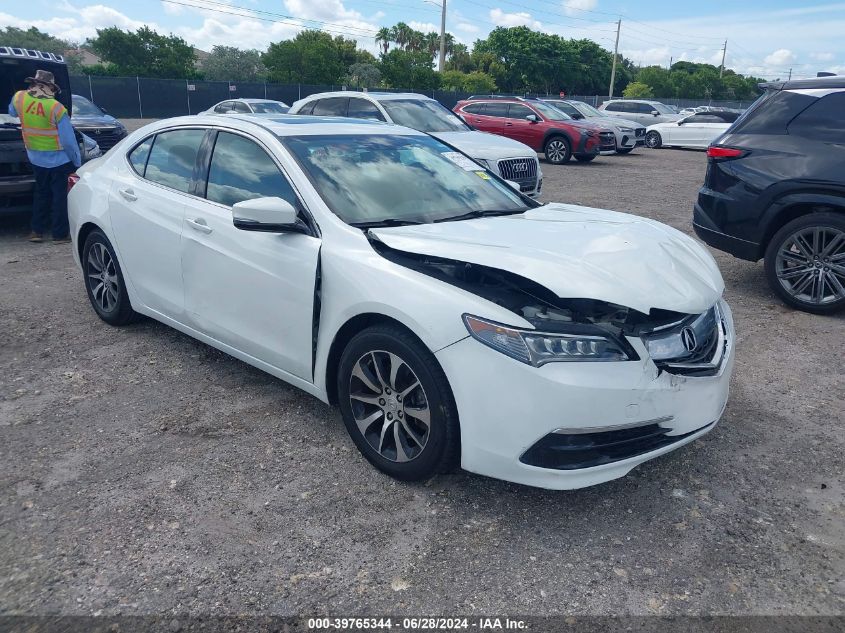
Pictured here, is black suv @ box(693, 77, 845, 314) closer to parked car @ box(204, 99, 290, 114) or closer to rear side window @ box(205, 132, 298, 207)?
rear side window @ box(205, 132, 298, 207)

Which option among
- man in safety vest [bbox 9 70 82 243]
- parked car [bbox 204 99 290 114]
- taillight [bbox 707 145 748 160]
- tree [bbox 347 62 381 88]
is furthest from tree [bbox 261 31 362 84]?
taillight [bbox 707 145 748 160]

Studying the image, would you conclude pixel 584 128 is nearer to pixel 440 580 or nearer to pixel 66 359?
pixel 66 359

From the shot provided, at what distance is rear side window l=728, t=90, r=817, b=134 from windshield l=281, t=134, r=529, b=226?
9.48 ft

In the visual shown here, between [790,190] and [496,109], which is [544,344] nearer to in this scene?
[790,190]

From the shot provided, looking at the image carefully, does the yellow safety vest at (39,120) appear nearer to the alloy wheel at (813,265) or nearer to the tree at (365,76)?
the alloy wheel at (813,265)

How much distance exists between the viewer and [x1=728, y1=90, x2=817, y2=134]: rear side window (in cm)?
583

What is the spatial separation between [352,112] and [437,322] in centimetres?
909

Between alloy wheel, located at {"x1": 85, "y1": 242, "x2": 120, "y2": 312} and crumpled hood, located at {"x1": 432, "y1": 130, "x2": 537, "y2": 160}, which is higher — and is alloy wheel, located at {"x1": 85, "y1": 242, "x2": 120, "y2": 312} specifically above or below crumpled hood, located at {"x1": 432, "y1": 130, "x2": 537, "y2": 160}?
below

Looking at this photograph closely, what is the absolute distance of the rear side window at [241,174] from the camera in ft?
12.3

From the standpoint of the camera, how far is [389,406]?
3.17 metres

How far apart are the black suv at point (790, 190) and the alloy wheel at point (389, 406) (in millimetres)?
4207

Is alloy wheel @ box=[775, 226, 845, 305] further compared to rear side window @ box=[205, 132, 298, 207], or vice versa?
alloy wheel @ box=[775, 226, 845, 305]

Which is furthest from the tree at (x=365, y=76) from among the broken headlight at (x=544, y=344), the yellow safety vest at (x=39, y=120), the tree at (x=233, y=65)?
the broken headlight at (x=544, y=344)

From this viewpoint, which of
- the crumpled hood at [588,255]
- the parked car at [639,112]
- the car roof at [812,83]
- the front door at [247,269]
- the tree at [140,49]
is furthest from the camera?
the tree at [140,49]
